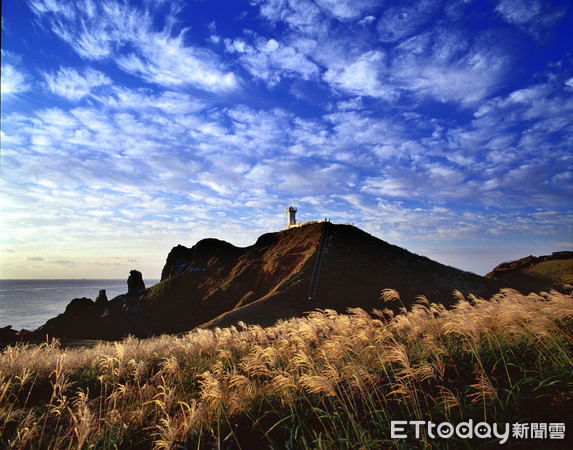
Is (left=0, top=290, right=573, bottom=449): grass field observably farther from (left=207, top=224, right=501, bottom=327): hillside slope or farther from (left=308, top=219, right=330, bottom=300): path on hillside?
(left=308, top=219, right=330, bottom=300): path on hillside

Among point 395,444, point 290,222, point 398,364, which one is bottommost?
point 395,444

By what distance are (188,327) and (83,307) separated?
21.5 m

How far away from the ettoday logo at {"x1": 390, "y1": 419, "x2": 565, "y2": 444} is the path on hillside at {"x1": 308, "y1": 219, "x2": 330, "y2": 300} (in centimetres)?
2841

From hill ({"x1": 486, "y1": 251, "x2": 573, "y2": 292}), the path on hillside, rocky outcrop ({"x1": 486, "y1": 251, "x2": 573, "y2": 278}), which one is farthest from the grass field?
rocky outcrop ({"x1": 486, "y1": 251, "x2": 573, "y2": 278})

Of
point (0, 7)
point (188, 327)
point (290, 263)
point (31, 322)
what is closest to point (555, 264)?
point (290, 263)

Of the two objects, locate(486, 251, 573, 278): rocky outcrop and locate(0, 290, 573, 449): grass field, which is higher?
locate(486, 251, 573, 278): rocky outcrop

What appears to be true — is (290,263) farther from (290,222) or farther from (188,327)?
(290,222)

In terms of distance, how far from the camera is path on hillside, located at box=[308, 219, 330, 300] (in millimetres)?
33438

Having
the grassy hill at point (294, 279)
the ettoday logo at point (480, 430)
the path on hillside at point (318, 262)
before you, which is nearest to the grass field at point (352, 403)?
the ettoday logo at point (480, 430)

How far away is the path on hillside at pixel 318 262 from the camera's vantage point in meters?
33.4

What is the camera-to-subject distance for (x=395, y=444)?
12.2 ft

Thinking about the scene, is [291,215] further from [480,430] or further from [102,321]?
[480,430]

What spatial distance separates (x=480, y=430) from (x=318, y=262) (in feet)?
115

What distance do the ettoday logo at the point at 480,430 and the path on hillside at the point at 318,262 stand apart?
2841cm
